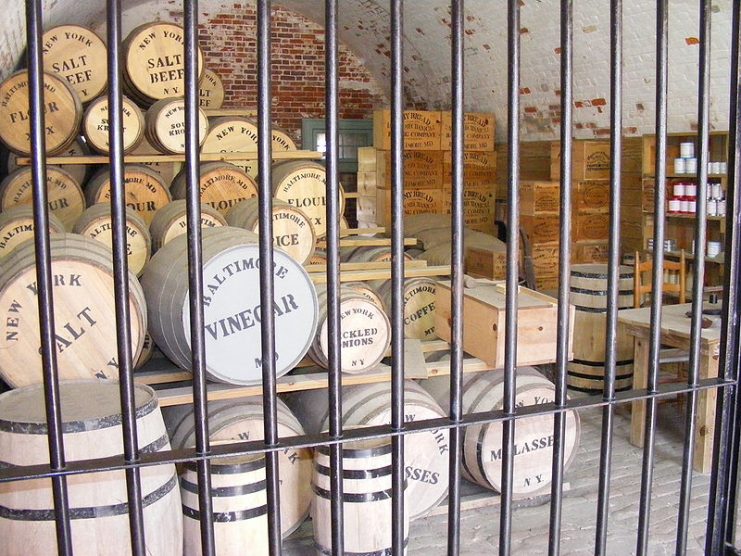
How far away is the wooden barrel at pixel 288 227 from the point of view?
13.3ft

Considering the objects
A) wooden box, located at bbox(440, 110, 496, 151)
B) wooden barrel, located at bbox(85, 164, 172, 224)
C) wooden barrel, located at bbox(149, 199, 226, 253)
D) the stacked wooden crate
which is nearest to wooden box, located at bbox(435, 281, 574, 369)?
wooden barrel, located at bbox(149, 199, 226, 253)

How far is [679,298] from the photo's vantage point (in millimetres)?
5590

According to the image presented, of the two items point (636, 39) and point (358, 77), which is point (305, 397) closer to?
point (636, 39)

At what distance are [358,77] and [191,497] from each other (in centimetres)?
905

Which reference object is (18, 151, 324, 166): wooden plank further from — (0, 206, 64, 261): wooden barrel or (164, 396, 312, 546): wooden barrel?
(164, 396, 312, 546): wooden barrel

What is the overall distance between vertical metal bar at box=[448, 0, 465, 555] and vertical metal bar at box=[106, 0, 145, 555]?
0.56m

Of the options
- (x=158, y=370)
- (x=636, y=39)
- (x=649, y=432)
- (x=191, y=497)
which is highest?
(x=636, y=39)

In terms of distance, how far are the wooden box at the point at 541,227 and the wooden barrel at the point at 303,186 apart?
3131mm

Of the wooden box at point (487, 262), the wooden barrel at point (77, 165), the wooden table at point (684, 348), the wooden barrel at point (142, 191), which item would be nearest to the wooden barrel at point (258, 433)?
the wooden barrel at point (142, 191)

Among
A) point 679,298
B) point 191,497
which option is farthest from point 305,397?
point 679,298

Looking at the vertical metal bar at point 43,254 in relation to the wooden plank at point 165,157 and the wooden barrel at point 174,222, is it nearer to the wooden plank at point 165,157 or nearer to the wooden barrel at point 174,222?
the wooden barrel at point 174,222

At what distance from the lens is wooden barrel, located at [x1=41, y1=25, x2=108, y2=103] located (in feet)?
→ 15.6

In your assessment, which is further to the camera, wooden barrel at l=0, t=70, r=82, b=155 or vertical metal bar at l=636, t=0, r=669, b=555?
A: wooden barrel at l=0, t=70, r=82, b=155

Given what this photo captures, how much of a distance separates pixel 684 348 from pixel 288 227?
2.38 m
